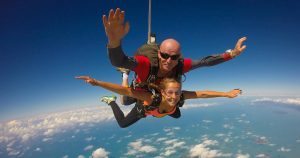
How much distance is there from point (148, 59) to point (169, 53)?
1.14ft

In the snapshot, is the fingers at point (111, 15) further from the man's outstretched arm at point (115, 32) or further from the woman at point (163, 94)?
the woman at point (163, 94)

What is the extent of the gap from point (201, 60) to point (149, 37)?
1026 millimetres

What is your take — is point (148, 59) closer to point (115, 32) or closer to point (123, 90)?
point (123, 90)

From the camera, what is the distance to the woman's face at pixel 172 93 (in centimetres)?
355

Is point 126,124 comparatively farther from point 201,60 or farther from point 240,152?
point 240,152

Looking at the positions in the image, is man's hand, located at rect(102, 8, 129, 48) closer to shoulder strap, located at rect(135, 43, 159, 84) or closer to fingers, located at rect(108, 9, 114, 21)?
fingers, located at rect(108, 9, 114, 21)

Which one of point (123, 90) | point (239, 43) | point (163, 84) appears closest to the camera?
point (123, 90)

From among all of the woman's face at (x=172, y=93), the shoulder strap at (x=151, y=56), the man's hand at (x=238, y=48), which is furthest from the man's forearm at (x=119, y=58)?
the man's hand at (x=238, y=48)

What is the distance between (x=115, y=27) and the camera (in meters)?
2.16

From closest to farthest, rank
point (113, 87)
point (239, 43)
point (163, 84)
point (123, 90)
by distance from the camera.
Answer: point (113, 87) < point (123, 90) < point (163, 84) < point (239, 43)

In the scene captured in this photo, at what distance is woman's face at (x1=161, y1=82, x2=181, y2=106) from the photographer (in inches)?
140

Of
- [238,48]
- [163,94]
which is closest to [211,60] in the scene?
[238,48]

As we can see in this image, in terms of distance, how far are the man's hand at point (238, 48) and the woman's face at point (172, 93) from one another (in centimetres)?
120

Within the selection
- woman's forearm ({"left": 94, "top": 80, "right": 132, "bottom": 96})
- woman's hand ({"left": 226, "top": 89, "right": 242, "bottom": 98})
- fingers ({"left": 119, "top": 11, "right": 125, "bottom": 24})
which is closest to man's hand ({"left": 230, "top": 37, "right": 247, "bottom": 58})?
woman's hand ({"left": 226, "top": 89, "right": 242, "bottom": 98})
